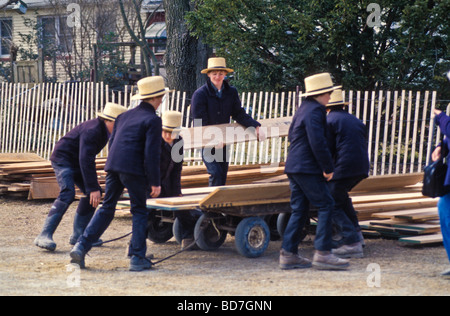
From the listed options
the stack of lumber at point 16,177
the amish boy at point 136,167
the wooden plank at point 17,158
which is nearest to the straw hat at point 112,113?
the amish boy at point 136,167

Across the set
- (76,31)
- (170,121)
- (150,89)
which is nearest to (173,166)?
(170,121)

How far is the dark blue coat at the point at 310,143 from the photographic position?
704cm

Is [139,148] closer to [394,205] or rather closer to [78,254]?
[78,254]

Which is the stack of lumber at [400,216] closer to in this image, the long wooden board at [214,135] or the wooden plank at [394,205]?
the wooden plank at [394,205]

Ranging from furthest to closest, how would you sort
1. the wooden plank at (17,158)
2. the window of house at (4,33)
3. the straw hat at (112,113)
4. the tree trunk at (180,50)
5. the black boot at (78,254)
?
the window of house at (4,33)
the tree trunk at (180,50)
the wooden plank at (17,158)
the straw hat at (112,113)
the black boot at (78,254)

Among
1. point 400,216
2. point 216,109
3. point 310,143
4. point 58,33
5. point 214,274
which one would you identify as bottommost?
point 214,274

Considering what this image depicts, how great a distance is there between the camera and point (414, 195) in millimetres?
10188

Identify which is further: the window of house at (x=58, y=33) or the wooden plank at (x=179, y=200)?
the window of house at (x=58, y=33)

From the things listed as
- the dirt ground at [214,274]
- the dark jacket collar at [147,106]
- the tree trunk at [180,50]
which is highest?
the tree trunk at [180,50]

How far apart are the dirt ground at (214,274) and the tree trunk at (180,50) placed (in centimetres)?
943

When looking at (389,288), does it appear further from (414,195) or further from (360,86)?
(360,86)

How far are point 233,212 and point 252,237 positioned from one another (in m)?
0.42

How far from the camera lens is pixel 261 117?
1428 cm
